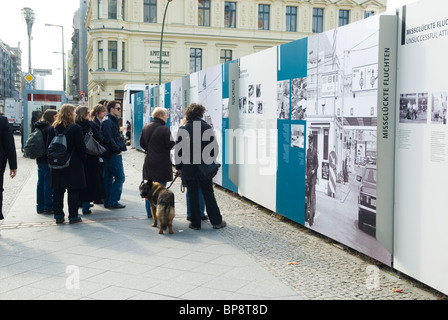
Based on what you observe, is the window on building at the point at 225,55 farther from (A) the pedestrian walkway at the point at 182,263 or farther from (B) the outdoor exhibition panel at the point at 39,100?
(A) the pedestrian walkway at the point at 182,263

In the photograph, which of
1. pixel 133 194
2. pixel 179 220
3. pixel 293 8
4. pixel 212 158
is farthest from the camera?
pixel 293 8

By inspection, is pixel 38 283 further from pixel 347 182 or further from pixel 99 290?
pixel 347 182

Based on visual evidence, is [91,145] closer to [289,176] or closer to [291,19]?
[289,176]

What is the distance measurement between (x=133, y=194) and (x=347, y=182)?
19.2 ft

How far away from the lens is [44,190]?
8633mm

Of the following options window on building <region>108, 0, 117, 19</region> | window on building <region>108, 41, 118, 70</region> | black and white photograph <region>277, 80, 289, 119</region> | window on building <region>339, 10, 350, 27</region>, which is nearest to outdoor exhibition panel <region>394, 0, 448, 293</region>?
black and white photograph <region>277, 80, 289, 119</region>

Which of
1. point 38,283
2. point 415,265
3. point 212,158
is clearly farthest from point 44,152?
point 415,265

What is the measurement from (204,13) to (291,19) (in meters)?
8.58

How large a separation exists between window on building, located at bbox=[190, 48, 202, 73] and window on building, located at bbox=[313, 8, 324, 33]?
470 inches

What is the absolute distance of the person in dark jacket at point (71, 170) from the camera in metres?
7.58

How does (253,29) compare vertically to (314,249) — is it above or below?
above

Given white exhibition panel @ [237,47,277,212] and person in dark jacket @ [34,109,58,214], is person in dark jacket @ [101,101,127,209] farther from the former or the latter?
white exhibition panel @ [237,47,277,212]

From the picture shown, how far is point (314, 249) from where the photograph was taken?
6.38 meters

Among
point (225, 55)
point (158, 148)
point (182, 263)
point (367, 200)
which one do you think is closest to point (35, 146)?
point (158, 148)
